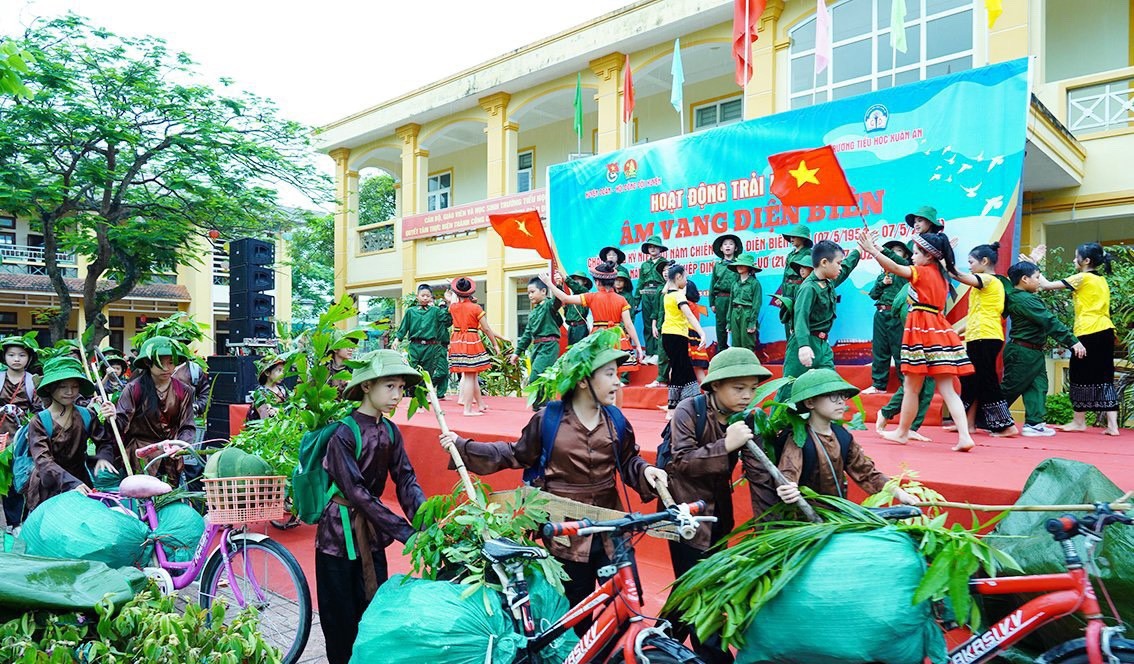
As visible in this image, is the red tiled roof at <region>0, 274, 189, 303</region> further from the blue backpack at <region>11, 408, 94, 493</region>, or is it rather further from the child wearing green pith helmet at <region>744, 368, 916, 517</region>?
the child wearing green pith helmet at <region>744, 368, 916, 517</region>

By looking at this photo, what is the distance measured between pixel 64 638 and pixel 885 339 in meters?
6.90

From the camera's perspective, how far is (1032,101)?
7402 millimetres

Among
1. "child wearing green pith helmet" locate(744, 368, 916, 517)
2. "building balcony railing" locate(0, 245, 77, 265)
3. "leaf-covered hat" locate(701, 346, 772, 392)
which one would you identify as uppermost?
"building balcony railing" locate(0, 245, 77, 265)

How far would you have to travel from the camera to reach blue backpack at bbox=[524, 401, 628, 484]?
131 inches

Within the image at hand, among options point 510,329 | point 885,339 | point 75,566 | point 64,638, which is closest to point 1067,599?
point 64,638

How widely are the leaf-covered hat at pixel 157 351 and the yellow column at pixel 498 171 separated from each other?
11.7 meters

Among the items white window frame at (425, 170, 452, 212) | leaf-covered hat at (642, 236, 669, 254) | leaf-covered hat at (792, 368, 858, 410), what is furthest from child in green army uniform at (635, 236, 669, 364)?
white window frame at (425, 170, 452, 212)

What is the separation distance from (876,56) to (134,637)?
11521 millimetres

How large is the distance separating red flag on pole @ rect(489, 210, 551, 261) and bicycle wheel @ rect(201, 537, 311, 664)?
7502mm

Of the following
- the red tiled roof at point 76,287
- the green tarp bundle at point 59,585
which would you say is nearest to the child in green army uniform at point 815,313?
the green tarp bundle at point 59,585

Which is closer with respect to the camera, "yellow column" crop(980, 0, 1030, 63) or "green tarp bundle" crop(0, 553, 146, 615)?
"green tarp bundle" crop(0, 553, 146, 615)

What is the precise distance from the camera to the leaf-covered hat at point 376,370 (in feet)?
10.9

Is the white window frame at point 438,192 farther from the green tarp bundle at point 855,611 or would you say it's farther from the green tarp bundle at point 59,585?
the green tarp bundle at point 855,611

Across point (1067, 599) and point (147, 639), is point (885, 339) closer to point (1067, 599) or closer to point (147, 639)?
point (1067, 599)
